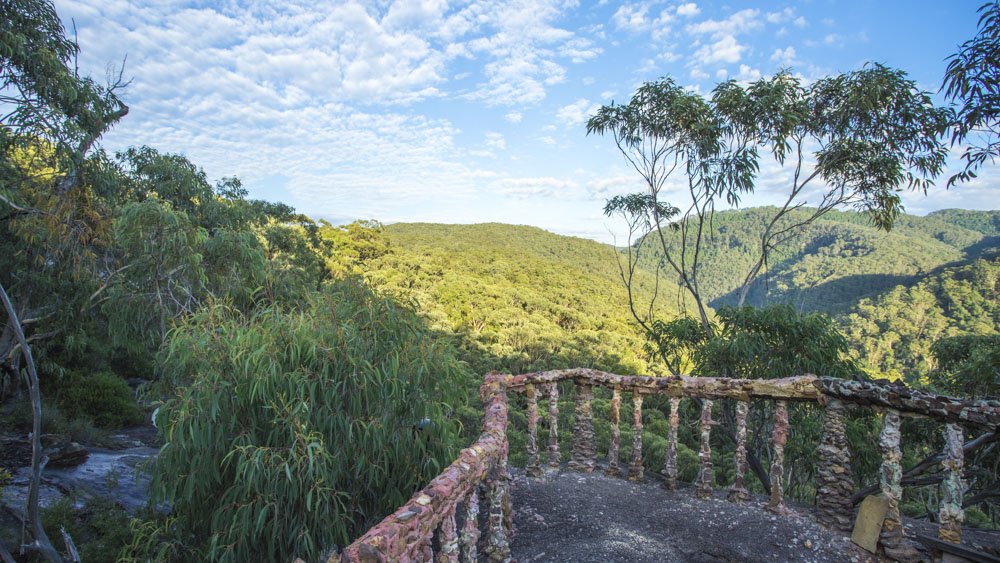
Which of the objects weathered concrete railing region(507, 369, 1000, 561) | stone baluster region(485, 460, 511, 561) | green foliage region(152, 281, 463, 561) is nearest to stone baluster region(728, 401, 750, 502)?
weathered concrete railing region(507, 369, 1000, 561)

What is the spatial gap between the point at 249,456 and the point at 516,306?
2327cm

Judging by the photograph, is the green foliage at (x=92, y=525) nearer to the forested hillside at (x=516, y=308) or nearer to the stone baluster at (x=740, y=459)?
the stone baluster at (x=740, y=459)

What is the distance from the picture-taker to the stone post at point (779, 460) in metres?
3.34

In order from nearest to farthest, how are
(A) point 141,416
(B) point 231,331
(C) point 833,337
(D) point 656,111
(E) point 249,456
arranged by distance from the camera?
(E) point 249,456 < (B) point 231,331 < (C) point 833,337 < (D) point 656,111 < (A) point 141,416

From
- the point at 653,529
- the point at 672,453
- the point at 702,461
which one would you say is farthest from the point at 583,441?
the point at 653,529

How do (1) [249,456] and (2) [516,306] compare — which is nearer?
(1) [249,456]

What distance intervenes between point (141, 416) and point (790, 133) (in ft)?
45.0

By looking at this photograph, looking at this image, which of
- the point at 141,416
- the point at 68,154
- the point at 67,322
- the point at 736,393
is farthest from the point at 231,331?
the point at 141,416

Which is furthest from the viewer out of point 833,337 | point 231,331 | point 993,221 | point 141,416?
point 993,221

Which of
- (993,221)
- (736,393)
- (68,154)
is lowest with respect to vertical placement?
(736,393)

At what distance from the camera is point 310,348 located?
2.94 metres

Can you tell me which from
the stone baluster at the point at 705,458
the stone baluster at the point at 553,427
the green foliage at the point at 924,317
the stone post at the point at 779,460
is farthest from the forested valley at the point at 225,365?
the green foliage at the point at 924,317

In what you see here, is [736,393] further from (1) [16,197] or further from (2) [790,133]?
(1) [16,197]

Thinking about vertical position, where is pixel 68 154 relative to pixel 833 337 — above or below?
above
